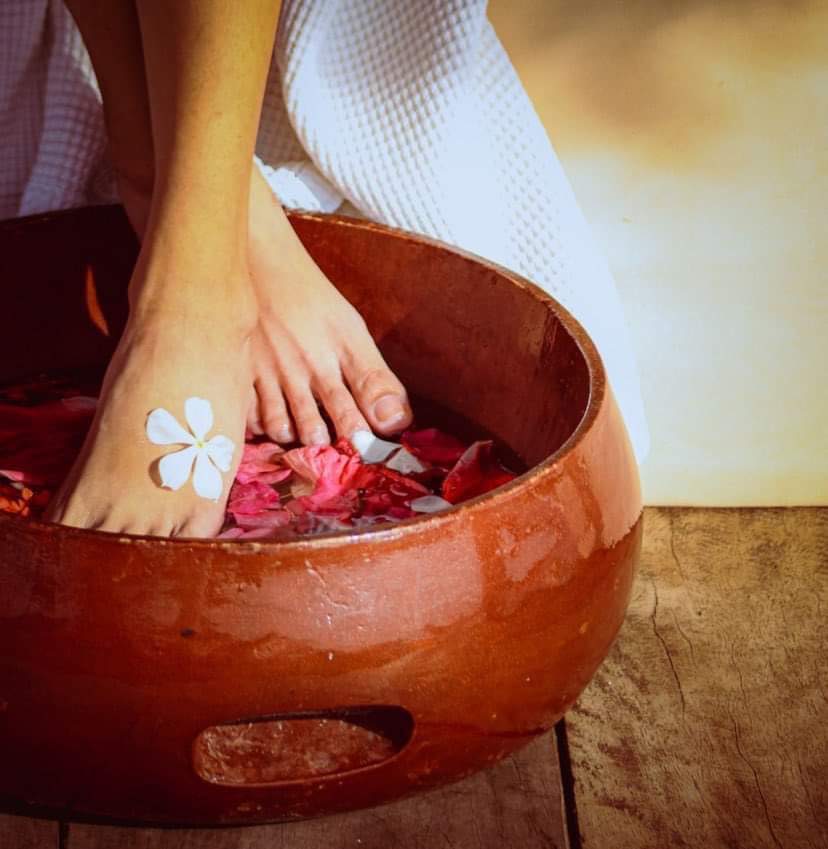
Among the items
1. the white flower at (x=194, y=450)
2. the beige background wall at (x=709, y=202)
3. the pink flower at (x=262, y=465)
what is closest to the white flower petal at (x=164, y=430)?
the white flower at (x=194, y=450)

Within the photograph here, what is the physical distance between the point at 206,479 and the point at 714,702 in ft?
1.33

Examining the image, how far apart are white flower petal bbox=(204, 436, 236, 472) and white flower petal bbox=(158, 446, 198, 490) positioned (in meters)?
0.02

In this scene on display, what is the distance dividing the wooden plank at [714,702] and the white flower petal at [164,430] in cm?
35

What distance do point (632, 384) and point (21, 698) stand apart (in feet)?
2.05

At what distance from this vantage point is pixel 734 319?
3.60 feet

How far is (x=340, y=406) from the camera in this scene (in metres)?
1.02

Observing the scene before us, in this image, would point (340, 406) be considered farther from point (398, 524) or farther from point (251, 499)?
point (398, 524)

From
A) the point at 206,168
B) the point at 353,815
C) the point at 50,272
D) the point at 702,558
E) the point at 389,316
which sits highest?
the point at 206,168

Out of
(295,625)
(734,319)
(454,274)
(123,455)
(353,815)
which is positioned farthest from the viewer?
(734,319)

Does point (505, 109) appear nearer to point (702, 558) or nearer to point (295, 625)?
point (702, 558)

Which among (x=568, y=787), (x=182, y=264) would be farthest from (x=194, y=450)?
(x=568, y=787)

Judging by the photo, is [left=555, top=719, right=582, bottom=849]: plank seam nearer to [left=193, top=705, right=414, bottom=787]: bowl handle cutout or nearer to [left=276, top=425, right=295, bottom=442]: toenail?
[left=193, top=705, right=414, bottom=787]: bowl handle cutout

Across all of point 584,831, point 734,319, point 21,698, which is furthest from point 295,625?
point 734,319

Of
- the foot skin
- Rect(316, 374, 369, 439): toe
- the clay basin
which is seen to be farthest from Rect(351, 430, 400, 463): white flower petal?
the clay basin
